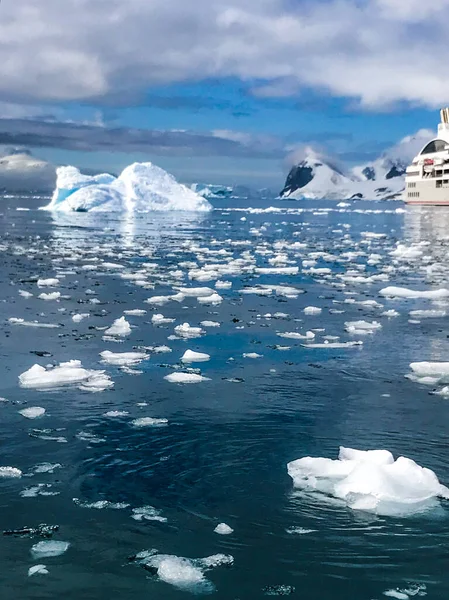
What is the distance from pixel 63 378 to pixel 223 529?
4.01 m

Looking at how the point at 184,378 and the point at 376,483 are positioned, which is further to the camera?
the point at 184,378

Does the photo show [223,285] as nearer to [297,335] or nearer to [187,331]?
[187,331]

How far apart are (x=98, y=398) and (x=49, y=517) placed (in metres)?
2.80

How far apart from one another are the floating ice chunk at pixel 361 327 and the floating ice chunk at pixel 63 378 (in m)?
4.44

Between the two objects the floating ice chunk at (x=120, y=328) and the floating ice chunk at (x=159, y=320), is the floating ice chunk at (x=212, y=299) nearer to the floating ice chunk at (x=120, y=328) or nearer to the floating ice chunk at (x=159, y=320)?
the floating ice chunk at (x=159, y=320)

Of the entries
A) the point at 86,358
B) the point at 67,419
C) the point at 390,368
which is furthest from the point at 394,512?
the point at 86,358

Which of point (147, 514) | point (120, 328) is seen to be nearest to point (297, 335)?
point (120, 328)

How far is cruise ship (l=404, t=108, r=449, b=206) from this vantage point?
8638 cm

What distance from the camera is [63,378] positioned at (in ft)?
27.7

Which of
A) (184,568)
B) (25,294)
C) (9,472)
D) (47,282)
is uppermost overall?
(47,282)

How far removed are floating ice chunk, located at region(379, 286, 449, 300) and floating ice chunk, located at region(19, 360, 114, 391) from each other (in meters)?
8.50

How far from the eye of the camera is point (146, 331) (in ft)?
37.3

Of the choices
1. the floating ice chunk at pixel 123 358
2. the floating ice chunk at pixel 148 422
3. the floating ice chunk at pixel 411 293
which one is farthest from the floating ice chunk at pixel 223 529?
the floating ice chunk at pixel 411 293

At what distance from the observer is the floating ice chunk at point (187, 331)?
36.5ft
